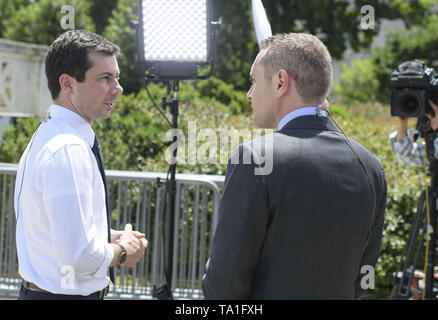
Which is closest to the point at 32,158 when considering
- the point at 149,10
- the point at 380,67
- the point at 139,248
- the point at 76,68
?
the point at 76,68

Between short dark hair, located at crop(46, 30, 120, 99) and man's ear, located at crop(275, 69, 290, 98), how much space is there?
87 cm

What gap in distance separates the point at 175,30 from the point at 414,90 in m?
1.99

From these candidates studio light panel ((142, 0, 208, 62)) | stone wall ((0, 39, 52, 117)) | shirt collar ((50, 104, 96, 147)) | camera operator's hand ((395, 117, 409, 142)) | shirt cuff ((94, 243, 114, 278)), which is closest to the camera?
shirt cuff ((94, 243, 114, 278))

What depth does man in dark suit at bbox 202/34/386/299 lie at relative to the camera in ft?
6.08

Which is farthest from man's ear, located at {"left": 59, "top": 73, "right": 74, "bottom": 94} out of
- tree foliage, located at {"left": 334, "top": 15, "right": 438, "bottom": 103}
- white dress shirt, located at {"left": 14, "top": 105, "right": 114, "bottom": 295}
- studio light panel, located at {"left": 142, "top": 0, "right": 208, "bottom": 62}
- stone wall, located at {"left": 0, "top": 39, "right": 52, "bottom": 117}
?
tree foliage, located at {"left": 334, "top": 15, "right": 438, "bottom": 103}

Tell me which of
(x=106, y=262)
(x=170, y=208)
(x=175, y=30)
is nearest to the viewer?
(x=106, y=262)

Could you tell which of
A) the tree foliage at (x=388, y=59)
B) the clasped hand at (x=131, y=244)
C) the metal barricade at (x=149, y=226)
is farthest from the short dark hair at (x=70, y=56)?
the tree foliage at (x=388, y=59)

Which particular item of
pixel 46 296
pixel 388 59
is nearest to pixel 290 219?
pixel 46 296

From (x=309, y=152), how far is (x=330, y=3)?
20.8 meters

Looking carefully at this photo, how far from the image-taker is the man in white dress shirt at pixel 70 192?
2.09 m

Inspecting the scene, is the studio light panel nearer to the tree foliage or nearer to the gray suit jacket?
the gray suit jacket

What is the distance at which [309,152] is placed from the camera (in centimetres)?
192

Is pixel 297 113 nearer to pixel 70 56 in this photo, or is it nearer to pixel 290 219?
pixel 290 219

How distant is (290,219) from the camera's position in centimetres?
188
